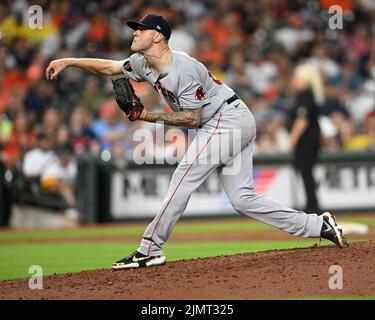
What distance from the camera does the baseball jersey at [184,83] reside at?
701 centimetres

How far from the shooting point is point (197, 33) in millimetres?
17828

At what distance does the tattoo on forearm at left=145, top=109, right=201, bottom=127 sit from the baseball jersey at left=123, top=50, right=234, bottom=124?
2.3 inches

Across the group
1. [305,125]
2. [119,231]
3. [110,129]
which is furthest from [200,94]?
[110,129]

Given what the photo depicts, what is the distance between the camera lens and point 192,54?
16859 mm

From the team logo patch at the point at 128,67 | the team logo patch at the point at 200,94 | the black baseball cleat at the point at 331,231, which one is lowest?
the black baseball cleat at the point at 331,231

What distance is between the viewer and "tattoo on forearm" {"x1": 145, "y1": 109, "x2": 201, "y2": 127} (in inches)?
279

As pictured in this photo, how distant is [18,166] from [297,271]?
9.26 metres

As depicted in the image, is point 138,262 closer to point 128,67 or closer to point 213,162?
point 213,162

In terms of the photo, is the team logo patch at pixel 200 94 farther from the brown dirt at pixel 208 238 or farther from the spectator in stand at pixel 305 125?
the spectator in stand at pixel 305 125

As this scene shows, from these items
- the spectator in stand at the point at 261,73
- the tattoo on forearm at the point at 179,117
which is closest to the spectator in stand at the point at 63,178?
the spectator in stand at the point at 261,73

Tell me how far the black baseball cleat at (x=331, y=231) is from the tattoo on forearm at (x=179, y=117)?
1528 millimetres

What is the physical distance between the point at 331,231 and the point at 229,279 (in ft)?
4.34

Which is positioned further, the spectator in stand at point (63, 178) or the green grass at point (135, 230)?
the spectator in stand at point (63, 178)

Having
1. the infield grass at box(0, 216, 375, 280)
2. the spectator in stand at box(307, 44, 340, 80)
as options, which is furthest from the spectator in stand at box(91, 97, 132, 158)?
the spectator in stand at box(307, 44, 340, 80)
